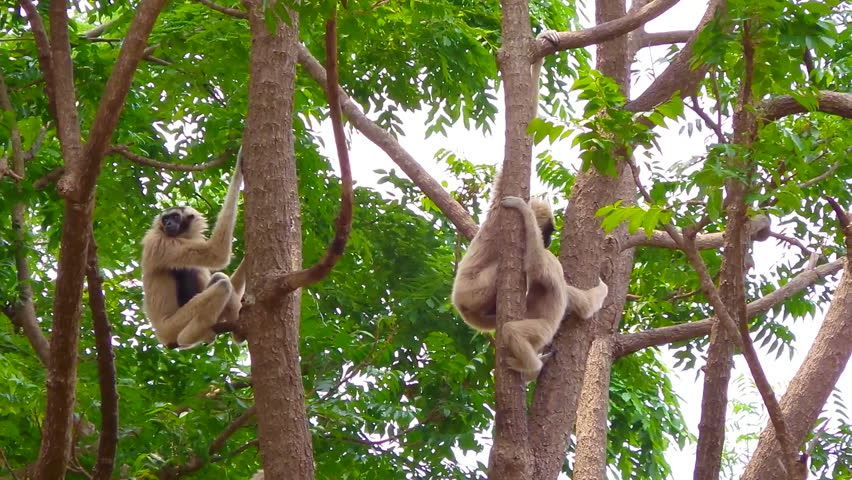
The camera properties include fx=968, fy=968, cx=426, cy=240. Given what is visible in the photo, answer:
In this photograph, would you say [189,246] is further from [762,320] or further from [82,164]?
[762,320]

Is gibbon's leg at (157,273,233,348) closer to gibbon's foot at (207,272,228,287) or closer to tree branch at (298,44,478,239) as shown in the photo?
gibbon's foot at (207,272,228,287)

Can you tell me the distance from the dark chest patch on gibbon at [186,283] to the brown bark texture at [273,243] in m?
3.23

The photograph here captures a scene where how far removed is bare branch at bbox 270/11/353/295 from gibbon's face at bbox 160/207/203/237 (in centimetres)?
376

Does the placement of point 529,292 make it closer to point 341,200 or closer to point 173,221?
point 341,200

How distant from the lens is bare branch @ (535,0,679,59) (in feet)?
23.6

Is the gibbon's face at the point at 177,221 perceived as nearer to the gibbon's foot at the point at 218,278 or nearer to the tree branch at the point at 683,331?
the gibbon's foot at the point at 218,278

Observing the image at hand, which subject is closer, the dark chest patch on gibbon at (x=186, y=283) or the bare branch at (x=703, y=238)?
the bare branch at (x=703, y=238)

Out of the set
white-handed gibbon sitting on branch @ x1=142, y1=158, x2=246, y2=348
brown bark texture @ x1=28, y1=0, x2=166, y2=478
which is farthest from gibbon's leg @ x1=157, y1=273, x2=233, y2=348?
brown bark texture @ x1=28, y1=0, x2=166, y2=478

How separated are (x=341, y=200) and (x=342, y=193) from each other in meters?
0.05

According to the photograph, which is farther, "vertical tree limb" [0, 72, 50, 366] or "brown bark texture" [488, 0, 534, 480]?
"vertical tree limb" [0, 72, 50, 366]

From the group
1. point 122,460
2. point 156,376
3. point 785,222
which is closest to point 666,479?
point 785,222

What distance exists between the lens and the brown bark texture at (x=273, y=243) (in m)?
5.48

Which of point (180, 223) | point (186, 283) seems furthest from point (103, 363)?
point (186, 283)

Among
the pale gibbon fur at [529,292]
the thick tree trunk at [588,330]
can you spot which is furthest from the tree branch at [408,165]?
the thick tree trunk at [588,330]
